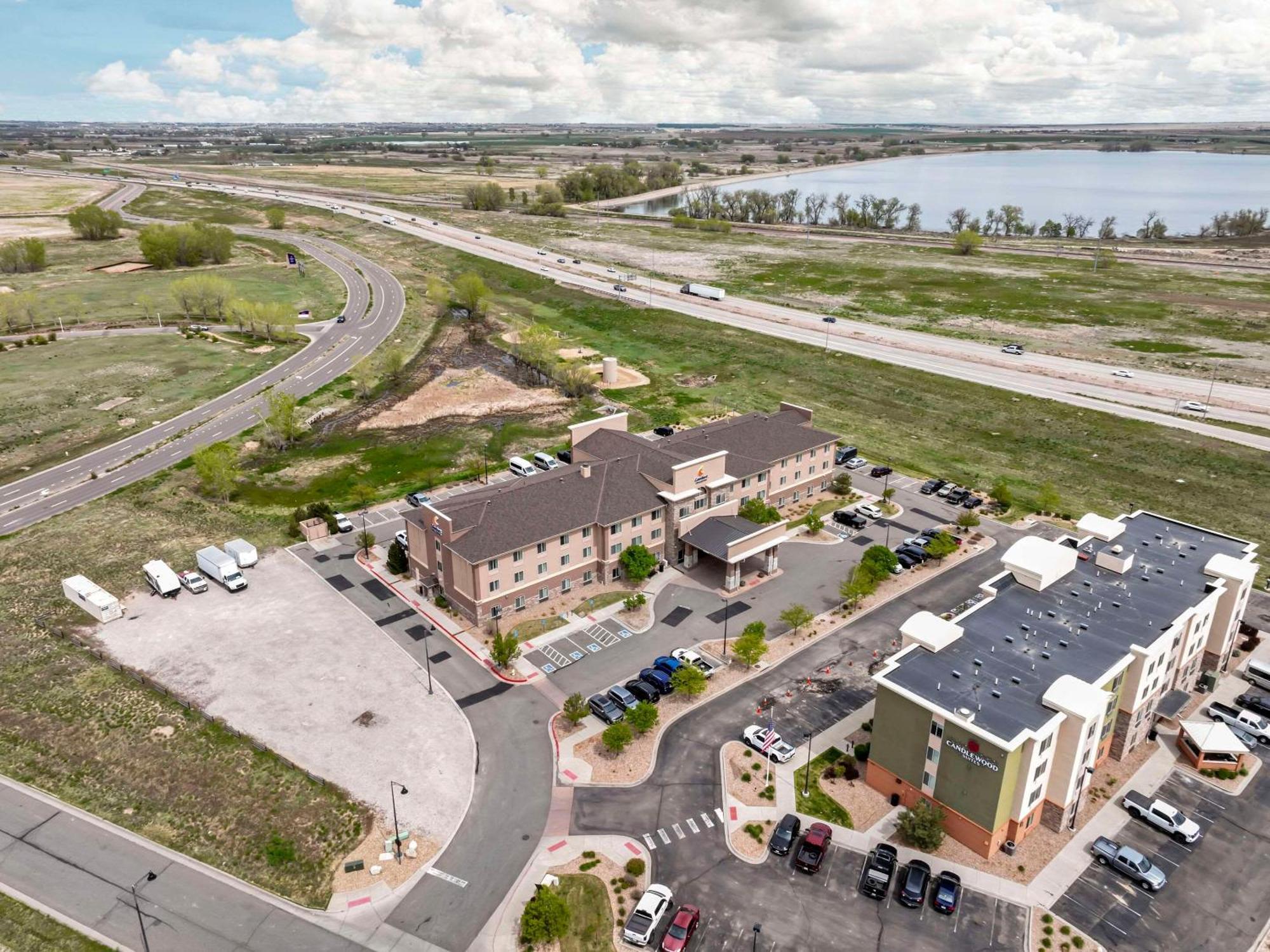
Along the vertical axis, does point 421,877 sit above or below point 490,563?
below

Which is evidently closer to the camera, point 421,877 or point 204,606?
point 421,877

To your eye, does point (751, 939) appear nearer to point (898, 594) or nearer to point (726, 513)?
point (898, 594)

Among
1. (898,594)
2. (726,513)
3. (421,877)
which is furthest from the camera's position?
(726,513)

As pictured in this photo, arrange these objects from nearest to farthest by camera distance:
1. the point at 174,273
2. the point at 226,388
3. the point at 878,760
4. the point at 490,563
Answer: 1. the point at 878,760
2. the point at 490,563
3. the point at 226,388
4. the point at 174,273

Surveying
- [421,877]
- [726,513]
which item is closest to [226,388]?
[726,513]

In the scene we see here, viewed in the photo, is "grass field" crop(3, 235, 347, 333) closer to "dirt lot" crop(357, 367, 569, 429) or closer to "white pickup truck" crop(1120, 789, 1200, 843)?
"dirt lot" crop(357, 367, 569, 429)

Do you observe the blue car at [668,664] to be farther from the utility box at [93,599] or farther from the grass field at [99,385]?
the grass field at [99,385]

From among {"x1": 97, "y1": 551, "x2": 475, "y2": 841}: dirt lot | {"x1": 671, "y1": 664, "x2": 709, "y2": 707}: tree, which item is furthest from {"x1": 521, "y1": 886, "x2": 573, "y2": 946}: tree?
{"x1": 671, "y1": 664, "x2": 709, "y2": 707}: tree
